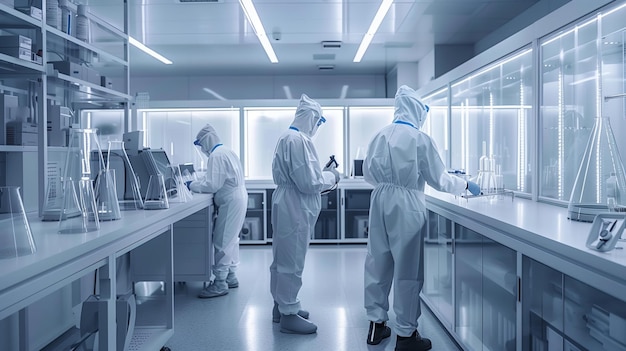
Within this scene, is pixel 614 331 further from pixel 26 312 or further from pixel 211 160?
pixel 211 160

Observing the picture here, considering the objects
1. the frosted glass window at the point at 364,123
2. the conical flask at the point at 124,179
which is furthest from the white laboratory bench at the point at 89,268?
the frosted glass window at the point at 364,123

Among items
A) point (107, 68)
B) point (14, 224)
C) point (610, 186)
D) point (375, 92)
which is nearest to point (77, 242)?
point (14, 224)

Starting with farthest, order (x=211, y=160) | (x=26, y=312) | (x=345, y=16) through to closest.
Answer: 1. (x=345, y=16)
2. (x=211, y=160)
3. (x=26, y=312)

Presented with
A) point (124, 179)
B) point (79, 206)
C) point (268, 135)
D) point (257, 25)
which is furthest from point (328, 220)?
point (79, 206)

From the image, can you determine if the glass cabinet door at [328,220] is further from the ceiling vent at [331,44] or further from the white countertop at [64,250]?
the white countertop at [64,250]

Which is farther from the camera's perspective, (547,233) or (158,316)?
(158,316)

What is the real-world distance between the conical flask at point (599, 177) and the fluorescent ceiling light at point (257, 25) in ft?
9.62

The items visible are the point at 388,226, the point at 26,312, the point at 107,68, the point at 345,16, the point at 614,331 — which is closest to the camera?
the point at 614,331

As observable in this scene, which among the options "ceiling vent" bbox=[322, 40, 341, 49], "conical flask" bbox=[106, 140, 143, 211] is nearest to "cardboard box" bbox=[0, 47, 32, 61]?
"conical flask" bbox=[106, 140, 143, 211]

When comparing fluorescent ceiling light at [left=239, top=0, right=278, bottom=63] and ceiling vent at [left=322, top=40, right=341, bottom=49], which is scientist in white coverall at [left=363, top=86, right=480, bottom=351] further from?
ceiling vent at [left=322, top=40, right=341, bottom=49]

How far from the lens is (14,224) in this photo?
136cm

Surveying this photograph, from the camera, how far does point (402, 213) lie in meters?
2.65

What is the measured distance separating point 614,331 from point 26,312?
2.65 metres

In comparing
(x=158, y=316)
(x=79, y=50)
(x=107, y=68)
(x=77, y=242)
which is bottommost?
(x=158, y=316)
